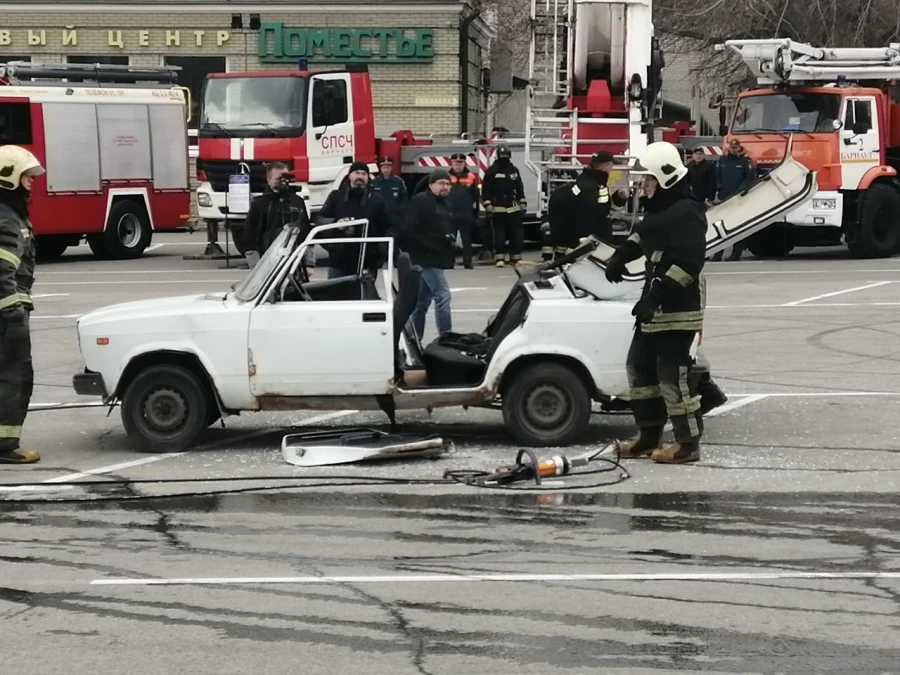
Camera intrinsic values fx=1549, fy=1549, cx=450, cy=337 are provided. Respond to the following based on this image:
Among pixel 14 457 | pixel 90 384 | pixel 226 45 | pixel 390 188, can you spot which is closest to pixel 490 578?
pixel 90 384

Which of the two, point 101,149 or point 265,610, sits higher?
point 101,149

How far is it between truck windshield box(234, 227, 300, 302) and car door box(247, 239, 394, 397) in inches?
10.4

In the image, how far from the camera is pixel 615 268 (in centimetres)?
918

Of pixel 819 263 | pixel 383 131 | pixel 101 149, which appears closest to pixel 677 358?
pixel 819 263

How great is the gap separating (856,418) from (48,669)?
648 cm

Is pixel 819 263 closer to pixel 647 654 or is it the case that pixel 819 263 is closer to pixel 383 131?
pixel 383 131

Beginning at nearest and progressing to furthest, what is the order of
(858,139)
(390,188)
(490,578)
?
(490,578), (390,188), (858,139)

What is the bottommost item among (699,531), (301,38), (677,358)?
(699,531)

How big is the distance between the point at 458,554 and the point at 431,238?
5.42 m

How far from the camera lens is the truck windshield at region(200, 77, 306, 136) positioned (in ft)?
72.9

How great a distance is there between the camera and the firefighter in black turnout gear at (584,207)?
1402 centimetres

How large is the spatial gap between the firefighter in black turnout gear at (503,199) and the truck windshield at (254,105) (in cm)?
308

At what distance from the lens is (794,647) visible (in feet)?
18.1

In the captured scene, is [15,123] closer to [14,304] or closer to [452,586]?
[14,304]
